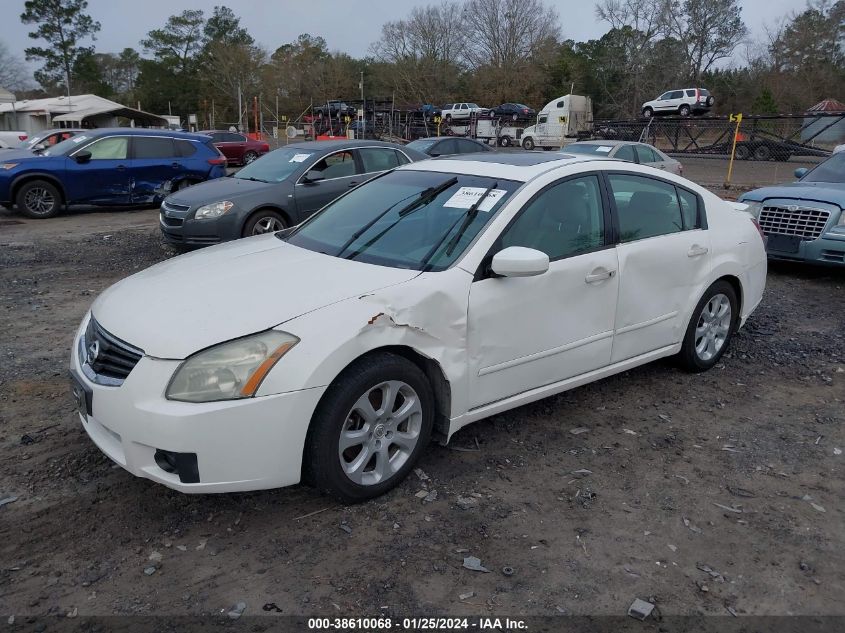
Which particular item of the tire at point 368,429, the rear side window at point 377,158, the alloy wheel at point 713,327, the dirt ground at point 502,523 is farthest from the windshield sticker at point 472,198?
the rear side window at point 377,158

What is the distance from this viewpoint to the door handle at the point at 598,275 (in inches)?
157

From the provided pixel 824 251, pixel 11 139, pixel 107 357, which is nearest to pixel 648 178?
pixel 107 357

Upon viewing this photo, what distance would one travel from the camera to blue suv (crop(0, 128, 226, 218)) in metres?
12.4

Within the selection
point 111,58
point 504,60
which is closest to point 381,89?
point 504,60

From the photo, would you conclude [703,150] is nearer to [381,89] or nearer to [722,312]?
[722,312]

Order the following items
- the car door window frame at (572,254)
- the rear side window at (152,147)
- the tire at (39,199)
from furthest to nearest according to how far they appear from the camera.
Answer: the rear side window at (152,147), the tire at (39,199), the car door window frame at (572,254)

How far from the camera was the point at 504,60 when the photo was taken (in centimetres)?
7319

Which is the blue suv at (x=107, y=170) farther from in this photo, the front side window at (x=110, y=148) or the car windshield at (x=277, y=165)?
the car windshield at (x=277, y=165)

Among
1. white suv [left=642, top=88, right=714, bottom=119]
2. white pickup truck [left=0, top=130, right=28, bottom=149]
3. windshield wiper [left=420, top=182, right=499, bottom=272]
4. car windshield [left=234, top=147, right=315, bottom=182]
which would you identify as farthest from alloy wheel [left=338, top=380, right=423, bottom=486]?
white suv [left=642, top=88, right=714, bottom=119]

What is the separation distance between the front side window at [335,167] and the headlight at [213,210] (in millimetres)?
1207

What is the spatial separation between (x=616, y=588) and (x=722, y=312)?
118 inches

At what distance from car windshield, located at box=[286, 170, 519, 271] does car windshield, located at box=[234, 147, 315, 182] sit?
4.99 meters

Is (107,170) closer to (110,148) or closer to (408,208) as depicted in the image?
(110,148)

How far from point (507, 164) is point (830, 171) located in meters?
6.69
